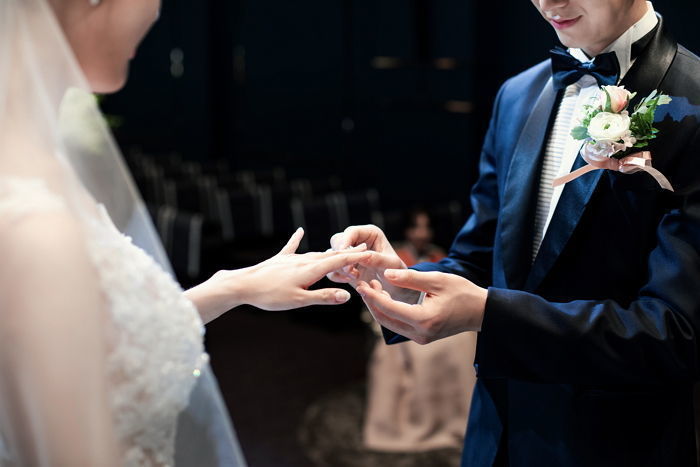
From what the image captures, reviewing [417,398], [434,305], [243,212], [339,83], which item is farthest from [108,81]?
[339,83]

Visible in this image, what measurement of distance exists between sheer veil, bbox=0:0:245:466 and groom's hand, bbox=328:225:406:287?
1.24ft

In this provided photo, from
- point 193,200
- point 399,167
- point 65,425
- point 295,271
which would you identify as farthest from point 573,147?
point 399,167

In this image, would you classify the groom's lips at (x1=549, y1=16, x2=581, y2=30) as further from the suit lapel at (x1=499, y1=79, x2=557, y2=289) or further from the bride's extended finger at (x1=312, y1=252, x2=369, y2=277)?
the bride's extended finger at (x1=312, y1=252, x2=369, y2=277)

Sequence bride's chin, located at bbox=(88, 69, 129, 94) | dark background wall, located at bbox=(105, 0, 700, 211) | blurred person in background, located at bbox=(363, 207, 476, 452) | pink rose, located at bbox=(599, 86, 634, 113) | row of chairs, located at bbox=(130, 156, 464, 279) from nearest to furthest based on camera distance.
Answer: bride's chin, located at bbox=(88, 69, 129, 94) < pink rose, located at bbox=(599, 86, 634, 113) < blurred person in background, located at bbox=(363, 207, 476, 452) < row of chairs, located at bbox=(130, 156, 464, 279) < dark background wall, located at bbox=(105, 0, 700, 211)

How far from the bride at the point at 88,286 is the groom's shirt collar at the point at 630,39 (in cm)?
63

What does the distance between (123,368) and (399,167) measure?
26.3 ft

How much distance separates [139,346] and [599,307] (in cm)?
81

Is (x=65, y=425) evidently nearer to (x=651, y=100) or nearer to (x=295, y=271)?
(x=295, y=271)

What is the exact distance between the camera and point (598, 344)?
1.47 meters

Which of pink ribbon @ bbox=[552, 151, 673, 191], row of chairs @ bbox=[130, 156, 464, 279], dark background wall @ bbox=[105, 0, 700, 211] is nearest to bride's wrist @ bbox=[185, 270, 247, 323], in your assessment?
pink ribbon @ bbox=[552, 151, 673, 191]

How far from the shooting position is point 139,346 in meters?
1.29

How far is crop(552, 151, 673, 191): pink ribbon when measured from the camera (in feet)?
4.73

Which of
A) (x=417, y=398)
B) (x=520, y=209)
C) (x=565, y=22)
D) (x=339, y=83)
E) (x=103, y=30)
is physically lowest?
(x=339, y=83)

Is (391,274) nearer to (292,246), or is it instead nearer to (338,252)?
(338,252)
